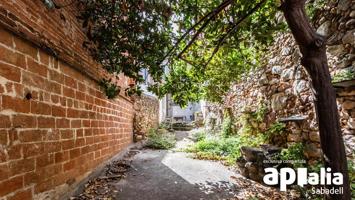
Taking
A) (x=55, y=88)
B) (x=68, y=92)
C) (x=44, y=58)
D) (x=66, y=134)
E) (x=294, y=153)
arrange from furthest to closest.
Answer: (x=294, y=153) → (x=68, y=92) → (x=66, y=134) → (x=55, y=88) → (x=44, y=58)

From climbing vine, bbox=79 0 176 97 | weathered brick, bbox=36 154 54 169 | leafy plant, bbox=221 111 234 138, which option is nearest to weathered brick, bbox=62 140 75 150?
weathered brick, bbox=36 154 54 169

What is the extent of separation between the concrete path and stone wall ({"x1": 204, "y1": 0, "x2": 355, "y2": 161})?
178 centimetres

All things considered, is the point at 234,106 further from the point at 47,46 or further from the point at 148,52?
the point at 47,46

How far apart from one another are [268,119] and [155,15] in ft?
14.2

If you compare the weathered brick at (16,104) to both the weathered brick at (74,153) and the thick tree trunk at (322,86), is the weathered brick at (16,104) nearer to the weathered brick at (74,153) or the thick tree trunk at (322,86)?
the weathered brick at (74,153)

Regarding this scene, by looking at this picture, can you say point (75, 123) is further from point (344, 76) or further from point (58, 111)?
point (344, 76)

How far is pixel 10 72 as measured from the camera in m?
2.16

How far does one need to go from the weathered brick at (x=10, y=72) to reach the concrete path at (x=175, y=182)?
2.50m

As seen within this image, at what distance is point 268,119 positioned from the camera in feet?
20.8

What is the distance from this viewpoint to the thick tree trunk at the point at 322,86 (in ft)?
7.89

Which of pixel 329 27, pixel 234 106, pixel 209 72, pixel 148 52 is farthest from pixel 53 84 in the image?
pixel 234 106

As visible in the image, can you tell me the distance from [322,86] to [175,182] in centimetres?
332

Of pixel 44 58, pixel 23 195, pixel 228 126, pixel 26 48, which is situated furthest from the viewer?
pixel 228 126

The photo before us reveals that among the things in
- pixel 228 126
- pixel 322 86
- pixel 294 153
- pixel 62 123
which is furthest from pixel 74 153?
pixel 228 126
